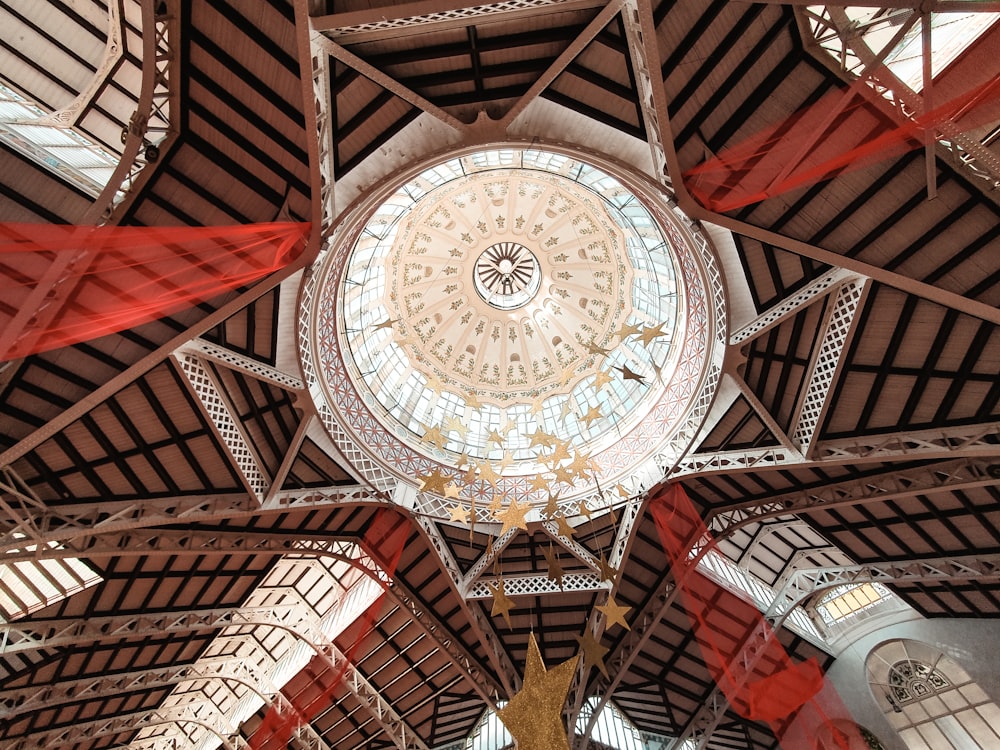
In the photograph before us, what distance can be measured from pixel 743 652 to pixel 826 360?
12.8 metres

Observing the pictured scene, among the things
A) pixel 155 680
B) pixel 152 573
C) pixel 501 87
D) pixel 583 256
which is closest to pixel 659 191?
pixel 501 87

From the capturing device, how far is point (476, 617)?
72.3 ft

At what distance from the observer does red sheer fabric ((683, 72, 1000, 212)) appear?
9812 mm

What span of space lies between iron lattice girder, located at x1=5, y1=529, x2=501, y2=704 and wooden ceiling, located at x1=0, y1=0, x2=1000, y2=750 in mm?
112

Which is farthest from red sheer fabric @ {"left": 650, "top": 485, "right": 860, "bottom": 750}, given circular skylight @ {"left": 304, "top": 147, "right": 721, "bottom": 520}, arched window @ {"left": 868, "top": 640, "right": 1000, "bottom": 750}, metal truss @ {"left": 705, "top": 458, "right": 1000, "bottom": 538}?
circular skylight @ {"left": 304, "top": 147, "right": 721, "bottom": 520}

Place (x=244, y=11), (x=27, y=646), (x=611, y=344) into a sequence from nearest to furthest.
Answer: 1. (x=244, y=11)
2. (x=27, y=646)
3. (x=611, y=344)

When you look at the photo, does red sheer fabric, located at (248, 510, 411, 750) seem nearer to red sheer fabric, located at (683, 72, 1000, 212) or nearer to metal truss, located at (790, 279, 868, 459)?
metal truss, located at (790, 279, 868, 459)

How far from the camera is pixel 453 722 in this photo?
28828 millimetres

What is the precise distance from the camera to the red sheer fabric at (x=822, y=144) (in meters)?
9.81

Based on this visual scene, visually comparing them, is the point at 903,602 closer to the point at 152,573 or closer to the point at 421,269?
the point at 421,269

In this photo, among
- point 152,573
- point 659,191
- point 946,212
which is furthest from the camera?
point 152,573

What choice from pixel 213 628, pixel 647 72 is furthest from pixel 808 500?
pixel 213 628

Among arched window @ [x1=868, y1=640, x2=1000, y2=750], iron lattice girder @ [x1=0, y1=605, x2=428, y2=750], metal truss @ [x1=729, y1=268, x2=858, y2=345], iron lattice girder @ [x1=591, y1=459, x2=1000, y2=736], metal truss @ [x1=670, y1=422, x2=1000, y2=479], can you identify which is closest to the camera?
metal truss @ [x1=729, y1=268, x2=858, y2=345]

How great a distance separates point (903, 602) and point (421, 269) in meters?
23.9
